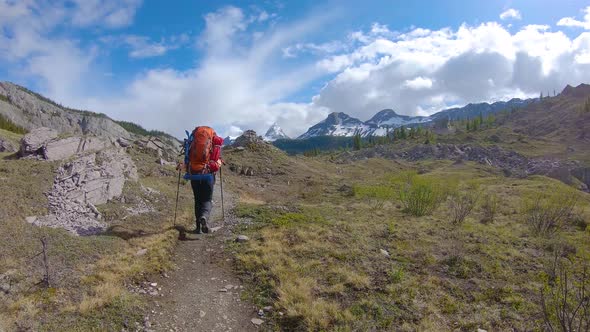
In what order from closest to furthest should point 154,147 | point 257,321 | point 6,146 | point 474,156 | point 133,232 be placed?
point 257,321 < point 133,232 < point 6,146 < point 154,147 < point 474,156

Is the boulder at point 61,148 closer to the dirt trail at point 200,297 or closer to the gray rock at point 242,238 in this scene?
the dirt trail at point 200,297

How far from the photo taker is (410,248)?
13375 millimetres

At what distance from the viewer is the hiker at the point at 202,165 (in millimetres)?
12828

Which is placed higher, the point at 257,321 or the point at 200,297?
the point at 200,297

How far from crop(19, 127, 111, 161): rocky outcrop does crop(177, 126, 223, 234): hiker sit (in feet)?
24.6

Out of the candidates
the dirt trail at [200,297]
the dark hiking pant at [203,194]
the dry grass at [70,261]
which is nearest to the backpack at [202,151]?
the dark hiking pant at [203,194]

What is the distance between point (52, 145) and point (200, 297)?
13.1m

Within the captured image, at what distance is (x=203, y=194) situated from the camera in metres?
12.9

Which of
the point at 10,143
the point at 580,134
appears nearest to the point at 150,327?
the point at 10,143

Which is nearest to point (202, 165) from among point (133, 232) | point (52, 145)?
point (133, 232)

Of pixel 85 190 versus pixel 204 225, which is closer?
pixel 204 225

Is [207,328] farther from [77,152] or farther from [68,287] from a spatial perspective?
[77,152]

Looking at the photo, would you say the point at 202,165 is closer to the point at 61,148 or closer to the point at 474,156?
the point at 61,148

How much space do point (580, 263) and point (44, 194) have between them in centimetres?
1913
